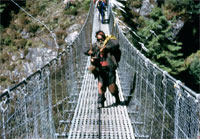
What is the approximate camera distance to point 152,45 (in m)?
11.1

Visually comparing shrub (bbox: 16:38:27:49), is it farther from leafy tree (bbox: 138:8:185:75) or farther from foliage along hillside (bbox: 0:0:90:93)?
leafy tree (bbox: 138:8:185:75)

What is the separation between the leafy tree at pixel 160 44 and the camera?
11141mm

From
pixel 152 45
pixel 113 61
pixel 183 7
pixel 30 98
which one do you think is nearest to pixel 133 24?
pixel 152 45

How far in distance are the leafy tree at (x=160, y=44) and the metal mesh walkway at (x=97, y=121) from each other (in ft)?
25.7

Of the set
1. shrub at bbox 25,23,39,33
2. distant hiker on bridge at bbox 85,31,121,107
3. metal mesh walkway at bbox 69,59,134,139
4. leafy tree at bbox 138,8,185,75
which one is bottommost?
metal mesh walkway at bbox 69,59,134,139

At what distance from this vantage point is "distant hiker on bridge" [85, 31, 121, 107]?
2.88 meters

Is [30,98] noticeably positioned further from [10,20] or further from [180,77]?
[10,20]

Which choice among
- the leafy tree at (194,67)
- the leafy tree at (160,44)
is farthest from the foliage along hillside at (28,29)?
the leafy tree at (194,67)

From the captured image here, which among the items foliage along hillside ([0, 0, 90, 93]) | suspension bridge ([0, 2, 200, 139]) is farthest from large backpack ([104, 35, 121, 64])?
foliage along hillside ([0, 0, 90, 93])

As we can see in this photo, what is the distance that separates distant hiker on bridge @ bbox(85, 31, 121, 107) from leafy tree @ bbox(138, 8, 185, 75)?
8.18 metres

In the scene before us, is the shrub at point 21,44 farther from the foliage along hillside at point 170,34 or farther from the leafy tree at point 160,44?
the leafy tree at point 160,44

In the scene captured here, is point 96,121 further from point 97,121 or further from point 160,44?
point 160,44

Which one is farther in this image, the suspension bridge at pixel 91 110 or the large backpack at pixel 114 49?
the large backpack at pixel 114 49

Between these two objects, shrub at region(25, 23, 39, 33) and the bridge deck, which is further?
shrub at region(25, 23, 39, 33)
